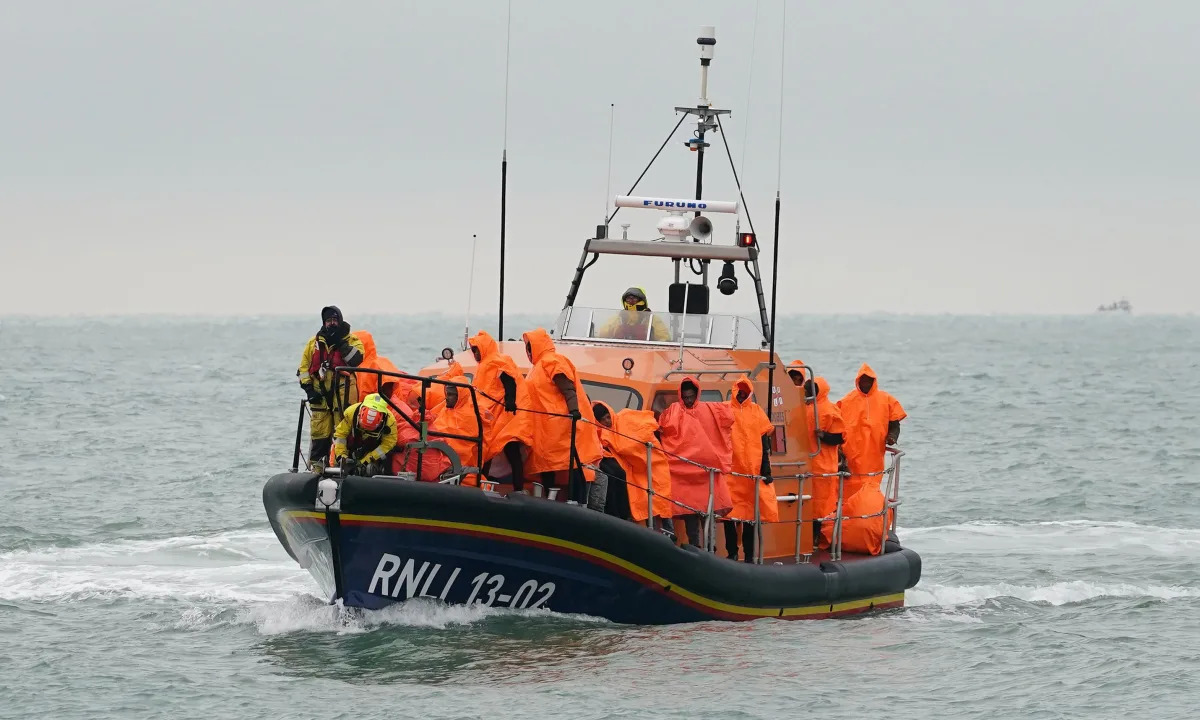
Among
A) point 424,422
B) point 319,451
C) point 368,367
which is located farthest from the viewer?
point 368,367

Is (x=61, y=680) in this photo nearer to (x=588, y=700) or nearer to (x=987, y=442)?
(x=588, y=700)

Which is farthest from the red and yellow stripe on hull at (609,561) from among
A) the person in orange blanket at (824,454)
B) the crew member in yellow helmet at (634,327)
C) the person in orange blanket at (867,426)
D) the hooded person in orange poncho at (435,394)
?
the crew member in yellow helmet at (634,327)

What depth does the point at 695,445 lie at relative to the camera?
11414 millimetres

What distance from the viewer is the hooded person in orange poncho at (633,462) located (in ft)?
36.2

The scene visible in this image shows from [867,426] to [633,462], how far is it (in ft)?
8.11

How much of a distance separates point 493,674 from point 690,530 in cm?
200

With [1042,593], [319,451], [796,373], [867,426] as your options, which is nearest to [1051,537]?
[1042,593]

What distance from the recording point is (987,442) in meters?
28.9

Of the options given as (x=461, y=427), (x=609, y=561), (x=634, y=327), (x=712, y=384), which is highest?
(x=634, y=327)

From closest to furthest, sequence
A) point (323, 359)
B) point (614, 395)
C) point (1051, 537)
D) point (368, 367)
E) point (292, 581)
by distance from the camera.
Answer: point (323, 359) → point (368, 367) → point (614, 395) → point (292, 581) → point (1051, 537)

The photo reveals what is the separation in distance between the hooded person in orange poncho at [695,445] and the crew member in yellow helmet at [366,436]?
2.10 metres

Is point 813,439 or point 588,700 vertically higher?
point 813,439

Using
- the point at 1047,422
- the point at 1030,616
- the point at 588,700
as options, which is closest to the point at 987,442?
the point at 1047,422

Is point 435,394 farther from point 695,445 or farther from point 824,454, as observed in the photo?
point 824,454
